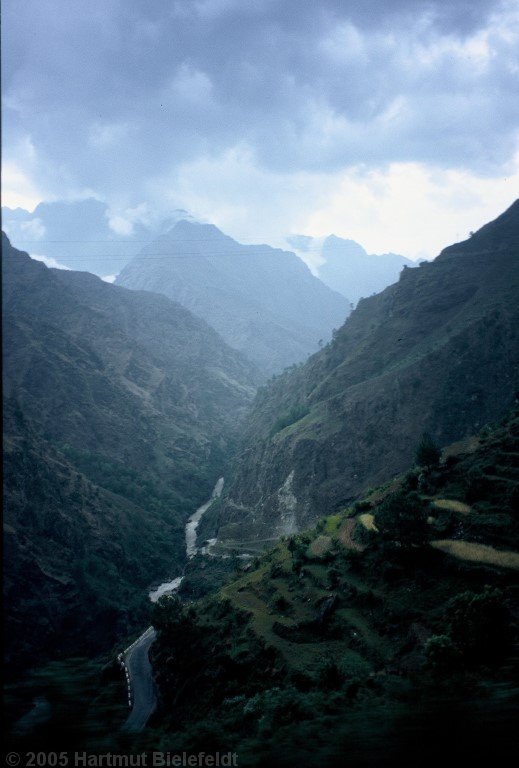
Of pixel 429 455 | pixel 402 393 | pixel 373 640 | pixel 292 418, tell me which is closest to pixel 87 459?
pixel 292 418

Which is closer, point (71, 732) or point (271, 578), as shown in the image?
point (71, 732)

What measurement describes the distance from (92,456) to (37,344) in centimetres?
4225

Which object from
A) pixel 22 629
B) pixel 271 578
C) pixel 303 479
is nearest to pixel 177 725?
pixel 271 578

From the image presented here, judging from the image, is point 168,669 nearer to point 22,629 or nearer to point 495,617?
point 22,629

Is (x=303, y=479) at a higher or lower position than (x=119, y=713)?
higher

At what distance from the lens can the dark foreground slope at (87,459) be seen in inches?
2156

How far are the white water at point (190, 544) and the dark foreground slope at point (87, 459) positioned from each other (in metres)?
2.07

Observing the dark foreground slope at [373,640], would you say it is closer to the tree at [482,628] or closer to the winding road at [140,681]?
the tree at [482,628]

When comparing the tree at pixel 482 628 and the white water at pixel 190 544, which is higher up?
the tree at pixel 482 628

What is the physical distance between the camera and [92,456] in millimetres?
106500

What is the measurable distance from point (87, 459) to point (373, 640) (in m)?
91.6

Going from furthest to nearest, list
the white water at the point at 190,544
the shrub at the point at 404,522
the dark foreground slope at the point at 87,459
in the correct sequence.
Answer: the white water at the point at 190,544, the dark foreground slope at the point at 87,459, the shrub at the point at 404,522

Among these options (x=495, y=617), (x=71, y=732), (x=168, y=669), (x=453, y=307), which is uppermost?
(x=453, y=307)

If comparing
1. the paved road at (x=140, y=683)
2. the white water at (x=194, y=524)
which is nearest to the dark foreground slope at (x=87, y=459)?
the white water at (x=194, y=524)
